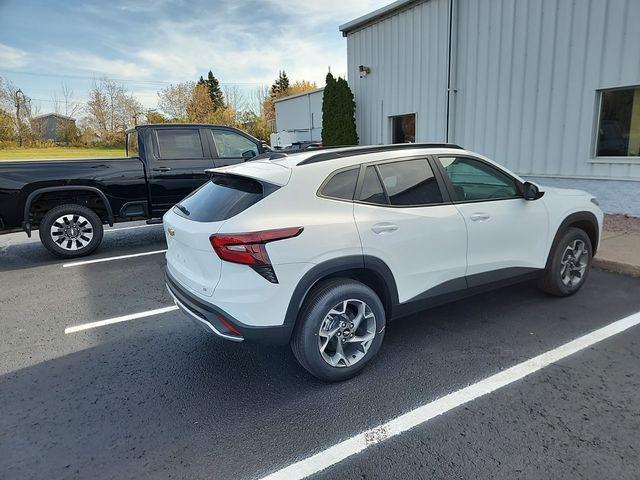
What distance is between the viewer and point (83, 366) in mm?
3447

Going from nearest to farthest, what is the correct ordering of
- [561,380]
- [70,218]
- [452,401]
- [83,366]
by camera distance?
[452,401] → [561,380] → [83,366] → [70,218]

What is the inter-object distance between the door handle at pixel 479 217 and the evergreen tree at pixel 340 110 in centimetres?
1100

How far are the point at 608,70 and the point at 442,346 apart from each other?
23.9ft

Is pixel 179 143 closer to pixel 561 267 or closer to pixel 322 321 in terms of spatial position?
pixel 322 321

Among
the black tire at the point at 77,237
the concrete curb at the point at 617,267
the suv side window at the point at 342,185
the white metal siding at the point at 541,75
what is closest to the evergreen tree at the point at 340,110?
the white metal siding at the point at 541,75

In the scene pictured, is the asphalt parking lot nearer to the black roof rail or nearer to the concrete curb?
the concrete curb

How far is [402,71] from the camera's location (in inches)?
492

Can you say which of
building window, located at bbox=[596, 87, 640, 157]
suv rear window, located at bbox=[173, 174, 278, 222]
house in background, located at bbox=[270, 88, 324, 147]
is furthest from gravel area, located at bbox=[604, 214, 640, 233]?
house in background, located at bbox=[270, 88, 324, 147]

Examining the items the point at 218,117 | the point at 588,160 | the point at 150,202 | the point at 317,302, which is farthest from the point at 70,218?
the point at 218,117

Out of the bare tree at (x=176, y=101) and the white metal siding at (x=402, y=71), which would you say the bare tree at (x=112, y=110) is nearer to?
the bare tree at (x=176, y=101)

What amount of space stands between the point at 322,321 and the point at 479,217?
174 cm

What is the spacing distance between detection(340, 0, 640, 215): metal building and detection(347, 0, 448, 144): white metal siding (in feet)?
0.12

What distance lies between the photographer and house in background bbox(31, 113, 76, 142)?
35094mm

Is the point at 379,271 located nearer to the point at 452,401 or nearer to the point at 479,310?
the point at 452,401
